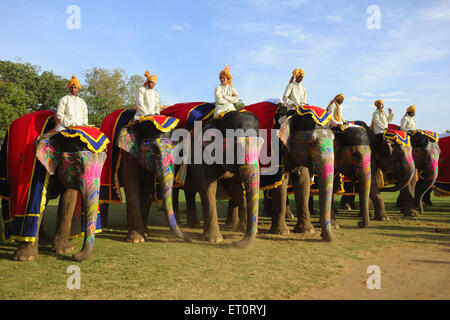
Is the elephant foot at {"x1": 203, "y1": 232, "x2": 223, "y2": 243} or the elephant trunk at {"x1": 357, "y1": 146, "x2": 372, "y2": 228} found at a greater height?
the elephant trunk at {"x1": 357, "y1": 146, "x2": 372, "y2": 228}

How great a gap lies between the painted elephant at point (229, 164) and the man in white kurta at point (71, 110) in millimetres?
2311

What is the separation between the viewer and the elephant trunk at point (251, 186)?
664cm

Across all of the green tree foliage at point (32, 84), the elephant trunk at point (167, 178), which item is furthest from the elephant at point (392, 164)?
the green tree foliage at point (32, 84)

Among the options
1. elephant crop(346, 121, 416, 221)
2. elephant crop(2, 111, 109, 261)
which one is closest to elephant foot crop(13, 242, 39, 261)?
elephant crop(2, 111, 109, 261)

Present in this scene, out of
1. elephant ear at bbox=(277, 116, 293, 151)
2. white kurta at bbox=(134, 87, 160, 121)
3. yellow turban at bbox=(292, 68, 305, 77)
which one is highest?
yellow turban at bbox=(292, 68, 305, 77)

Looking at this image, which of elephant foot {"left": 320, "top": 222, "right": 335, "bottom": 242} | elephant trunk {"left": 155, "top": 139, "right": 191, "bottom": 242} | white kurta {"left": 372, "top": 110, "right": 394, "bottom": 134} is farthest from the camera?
white kurta {"left": 372, "top": 110, "right": 394, "bottom": 134}

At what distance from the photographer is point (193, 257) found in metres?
6.21

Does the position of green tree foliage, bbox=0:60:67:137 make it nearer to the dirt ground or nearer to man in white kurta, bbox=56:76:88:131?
man in white kurta, bbox=56:76:88:131

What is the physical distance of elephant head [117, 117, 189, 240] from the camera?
708cm

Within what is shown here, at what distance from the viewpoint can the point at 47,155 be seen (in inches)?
245

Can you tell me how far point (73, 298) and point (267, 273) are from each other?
2.57 m

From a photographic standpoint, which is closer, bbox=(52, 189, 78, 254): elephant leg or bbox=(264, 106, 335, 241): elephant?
bbox=(52, 189, 78, 254): elephant leg

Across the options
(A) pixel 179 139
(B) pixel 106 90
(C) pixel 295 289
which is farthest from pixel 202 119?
(B) pixel 106 90

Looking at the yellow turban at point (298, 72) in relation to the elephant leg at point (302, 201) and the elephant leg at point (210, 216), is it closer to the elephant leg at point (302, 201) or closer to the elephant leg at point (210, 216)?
the elephant leg at point (302, 201)
